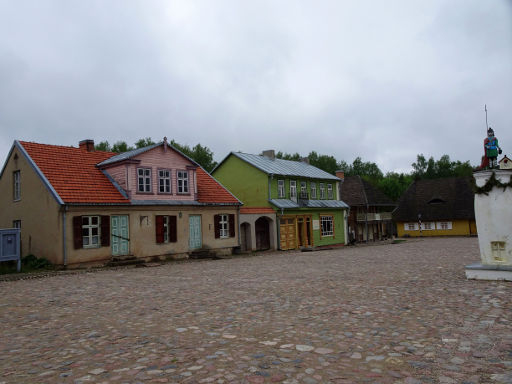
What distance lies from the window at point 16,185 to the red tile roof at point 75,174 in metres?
1.59

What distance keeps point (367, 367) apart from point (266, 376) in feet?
3.82

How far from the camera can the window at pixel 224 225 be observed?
994 inches

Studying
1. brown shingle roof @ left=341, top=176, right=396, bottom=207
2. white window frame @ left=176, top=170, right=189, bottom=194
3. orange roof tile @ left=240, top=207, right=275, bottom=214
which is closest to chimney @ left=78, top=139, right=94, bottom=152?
white window frame @ left=176, top=170, right=189, bottom=194

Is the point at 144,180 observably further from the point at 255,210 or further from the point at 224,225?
the point at 255,210

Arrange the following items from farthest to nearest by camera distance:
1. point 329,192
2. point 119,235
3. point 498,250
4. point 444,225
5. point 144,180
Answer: point 444,225 → point 329,192 → point 144,180 → point 119,235 → point 498,250

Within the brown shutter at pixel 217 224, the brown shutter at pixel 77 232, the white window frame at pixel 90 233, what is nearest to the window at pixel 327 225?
the brown shutter at pixel 217 224

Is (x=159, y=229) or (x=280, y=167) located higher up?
(x=280, y=167)

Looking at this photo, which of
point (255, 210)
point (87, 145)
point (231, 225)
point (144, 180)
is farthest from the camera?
point (255, 210)

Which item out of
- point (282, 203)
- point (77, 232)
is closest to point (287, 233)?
point (282, 203)

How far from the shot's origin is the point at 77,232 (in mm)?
18625

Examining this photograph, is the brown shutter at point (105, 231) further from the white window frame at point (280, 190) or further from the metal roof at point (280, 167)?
the white window frame at point (280, 190)

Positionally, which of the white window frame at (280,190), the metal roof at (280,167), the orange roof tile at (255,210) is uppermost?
the metal roof at (280,167)

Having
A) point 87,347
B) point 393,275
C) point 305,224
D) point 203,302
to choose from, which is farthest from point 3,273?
point 305,224

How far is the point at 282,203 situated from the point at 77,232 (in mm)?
15331
